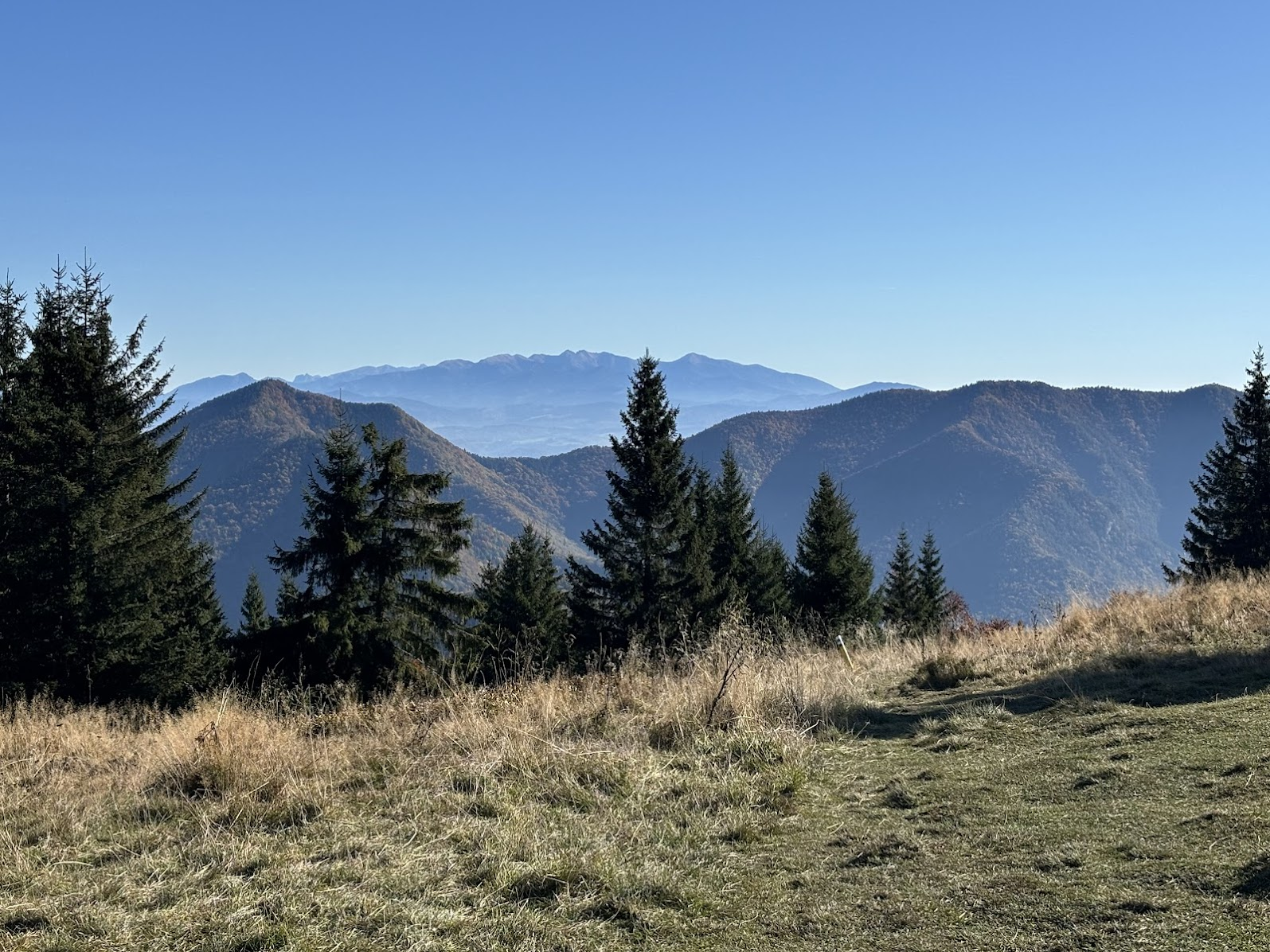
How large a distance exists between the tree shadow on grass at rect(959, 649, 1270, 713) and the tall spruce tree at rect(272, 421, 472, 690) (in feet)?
65.1

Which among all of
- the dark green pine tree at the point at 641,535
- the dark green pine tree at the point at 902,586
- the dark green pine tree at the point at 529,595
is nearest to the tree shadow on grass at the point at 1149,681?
the dark green pine tree at the point at 641,535

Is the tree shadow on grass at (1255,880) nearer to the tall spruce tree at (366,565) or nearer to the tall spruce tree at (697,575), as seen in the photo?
the tall spruce tree at (366,565)

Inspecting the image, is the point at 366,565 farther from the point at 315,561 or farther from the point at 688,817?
the point at 688,817

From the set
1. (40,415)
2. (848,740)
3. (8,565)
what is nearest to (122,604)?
(8,565)

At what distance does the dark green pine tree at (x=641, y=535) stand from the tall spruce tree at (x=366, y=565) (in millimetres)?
6920

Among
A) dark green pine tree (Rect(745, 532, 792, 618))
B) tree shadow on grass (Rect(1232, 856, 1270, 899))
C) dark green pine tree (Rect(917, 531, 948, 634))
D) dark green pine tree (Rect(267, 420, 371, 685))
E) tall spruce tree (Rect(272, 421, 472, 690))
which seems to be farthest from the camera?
dark green pine tree (Rect(917, 531, 948, 634))

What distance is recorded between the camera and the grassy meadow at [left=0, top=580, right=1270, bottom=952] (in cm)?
342

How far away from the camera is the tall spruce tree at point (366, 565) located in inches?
965

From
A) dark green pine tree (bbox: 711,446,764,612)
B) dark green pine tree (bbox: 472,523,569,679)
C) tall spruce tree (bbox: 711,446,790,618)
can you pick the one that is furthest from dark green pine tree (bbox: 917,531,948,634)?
dark green pine tree (bbox: 472,523,569,679)

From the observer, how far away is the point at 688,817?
4.75 metres

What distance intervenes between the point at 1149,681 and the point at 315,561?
22460 millimetres

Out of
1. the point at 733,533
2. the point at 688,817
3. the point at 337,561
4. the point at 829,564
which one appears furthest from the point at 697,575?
the point at 688,817

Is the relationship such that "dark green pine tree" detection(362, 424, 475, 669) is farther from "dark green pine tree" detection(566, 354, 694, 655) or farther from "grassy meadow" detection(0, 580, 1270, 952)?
"grassy meadow" detection(0, 580, 1270, 952)

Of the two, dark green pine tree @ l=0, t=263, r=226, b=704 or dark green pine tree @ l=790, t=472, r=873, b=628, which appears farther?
dark green pine tree @ l=790, t=472, r=873, b=628
